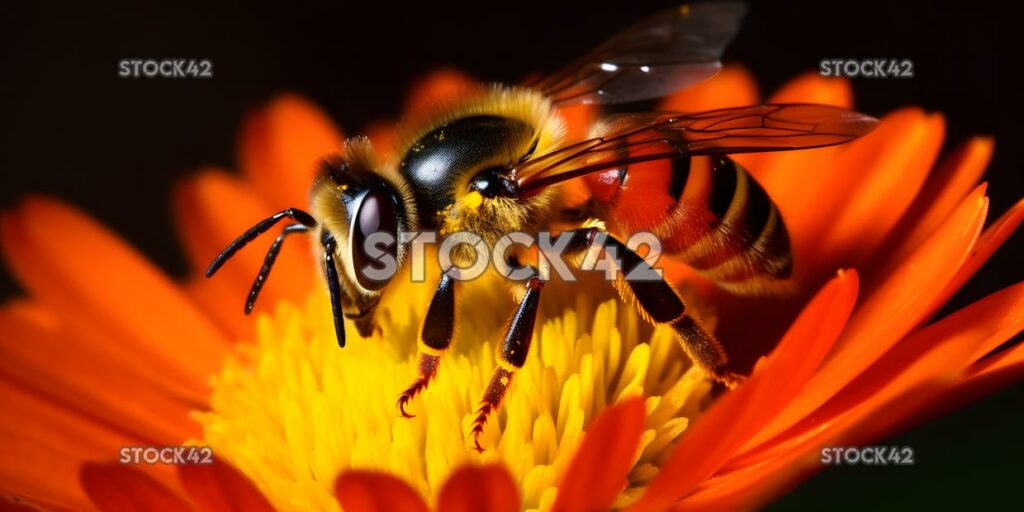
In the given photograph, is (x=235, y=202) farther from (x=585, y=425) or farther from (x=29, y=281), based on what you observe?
(x=585, y=425)

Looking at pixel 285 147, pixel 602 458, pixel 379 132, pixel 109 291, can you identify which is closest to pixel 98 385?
pixel 109 291

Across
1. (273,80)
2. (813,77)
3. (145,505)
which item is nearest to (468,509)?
(145,505)

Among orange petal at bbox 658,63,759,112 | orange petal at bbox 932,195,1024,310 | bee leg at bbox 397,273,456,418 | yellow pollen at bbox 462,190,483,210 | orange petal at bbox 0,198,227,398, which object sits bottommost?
orange petal at bbox 932,195,1024,310

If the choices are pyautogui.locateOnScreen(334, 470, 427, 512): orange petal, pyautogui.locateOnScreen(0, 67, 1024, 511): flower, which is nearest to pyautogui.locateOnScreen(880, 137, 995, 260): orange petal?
pyautogui.locateOnScreen(0, 67, 1024, 511): flower

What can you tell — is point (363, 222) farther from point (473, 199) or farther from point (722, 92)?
point (722, 92)

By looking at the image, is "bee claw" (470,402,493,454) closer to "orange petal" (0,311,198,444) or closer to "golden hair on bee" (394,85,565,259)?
"golden hair on bee" (394,85,565,259)

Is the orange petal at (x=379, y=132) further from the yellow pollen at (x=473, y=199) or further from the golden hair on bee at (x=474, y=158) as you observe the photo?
the yellow pollen at (x=473, y=199)
